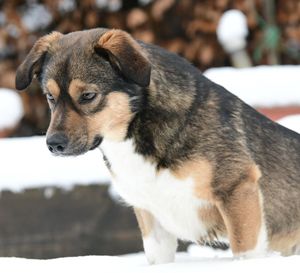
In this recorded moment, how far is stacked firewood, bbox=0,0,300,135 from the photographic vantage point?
28.2 feet

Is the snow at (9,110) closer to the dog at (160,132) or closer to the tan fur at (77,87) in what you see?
the dog at (160,132)

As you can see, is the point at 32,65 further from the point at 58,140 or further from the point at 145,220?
the point at 145,220

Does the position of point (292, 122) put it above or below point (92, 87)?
below

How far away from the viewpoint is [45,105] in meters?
8.70

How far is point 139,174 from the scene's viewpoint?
4.45 meters

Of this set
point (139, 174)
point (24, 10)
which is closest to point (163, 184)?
point (139, 174)

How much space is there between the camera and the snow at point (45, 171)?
645 centimetres

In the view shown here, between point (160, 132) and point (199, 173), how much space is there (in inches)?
9.4

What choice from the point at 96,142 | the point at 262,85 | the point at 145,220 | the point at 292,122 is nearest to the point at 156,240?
the point at 145,220

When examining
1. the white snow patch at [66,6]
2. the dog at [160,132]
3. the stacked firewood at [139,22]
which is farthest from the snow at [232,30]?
the dog at [160,132]

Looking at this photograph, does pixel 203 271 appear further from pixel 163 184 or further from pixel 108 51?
pixel 108 51

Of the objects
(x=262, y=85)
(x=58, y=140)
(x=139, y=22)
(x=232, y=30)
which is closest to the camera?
(x=58, y=140)

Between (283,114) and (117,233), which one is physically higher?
(283,114)

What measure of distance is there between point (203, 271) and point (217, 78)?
3.27 meters
